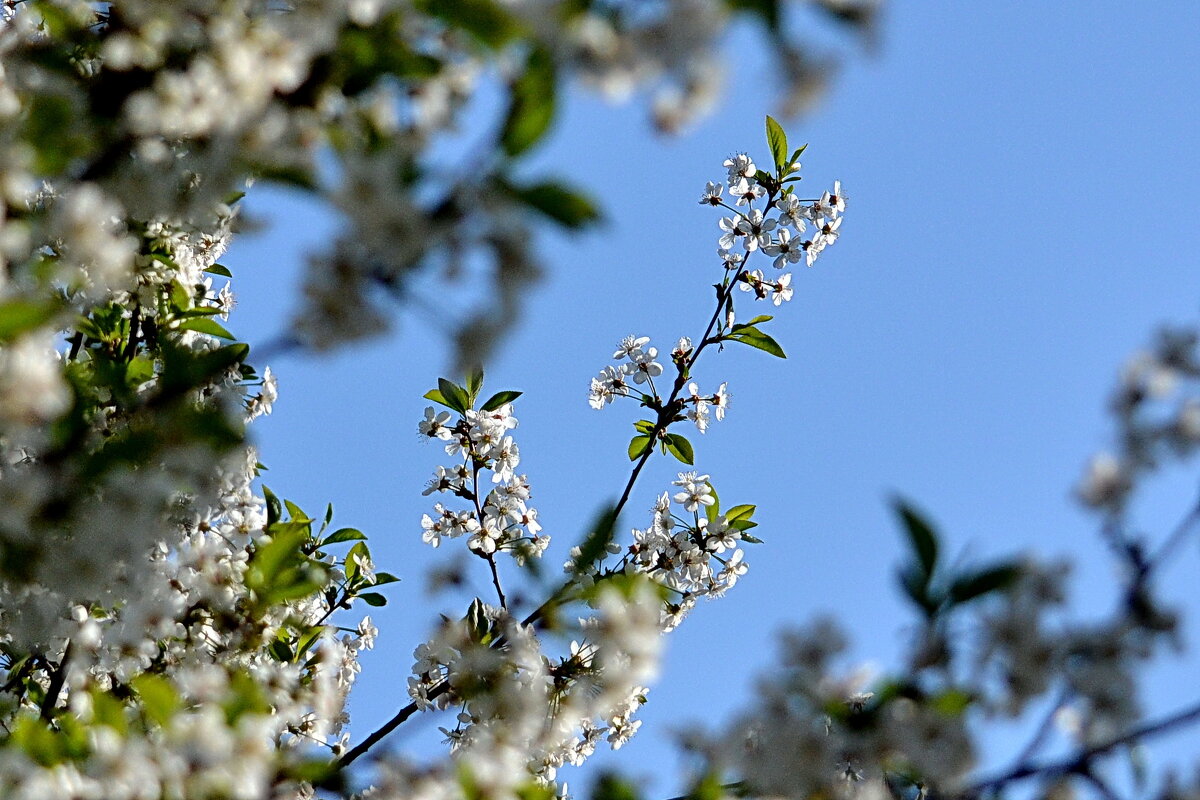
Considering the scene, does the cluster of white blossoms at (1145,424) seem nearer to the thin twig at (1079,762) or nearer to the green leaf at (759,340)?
the thin twig at (1079,762)

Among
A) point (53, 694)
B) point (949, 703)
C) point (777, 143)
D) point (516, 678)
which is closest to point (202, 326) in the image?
point (53, 694)

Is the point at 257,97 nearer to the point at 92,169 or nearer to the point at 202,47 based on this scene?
the point at 202,47

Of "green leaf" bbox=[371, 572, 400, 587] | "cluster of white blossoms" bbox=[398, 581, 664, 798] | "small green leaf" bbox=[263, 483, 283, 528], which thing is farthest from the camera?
"green leaf" bbox=[371, 572, 400, 587]

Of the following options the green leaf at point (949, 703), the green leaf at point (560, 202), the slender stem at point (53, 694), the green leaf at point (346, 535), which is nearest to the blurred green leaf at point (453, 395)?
the green leaf at point (346, 535)

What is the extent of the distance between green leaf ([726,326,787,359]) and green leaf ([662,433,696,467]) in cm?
56

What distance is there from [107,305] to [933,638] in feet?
10.2

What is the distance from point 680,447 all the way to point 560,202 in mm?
3000

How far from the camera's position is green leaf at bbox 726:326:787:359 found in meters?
4.50

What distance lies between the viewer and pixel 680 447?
4539 millimetres

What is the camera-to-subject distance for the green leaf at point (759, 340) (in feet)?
14.8

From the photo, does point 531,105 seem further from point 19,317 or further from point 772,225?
point 772,225

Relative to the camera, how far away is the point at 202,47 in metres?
1.83

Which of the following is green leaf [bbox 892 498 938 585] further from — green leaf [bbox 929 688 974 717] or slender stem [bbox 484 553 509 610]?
slender stem [bbox 484 553 509 610]

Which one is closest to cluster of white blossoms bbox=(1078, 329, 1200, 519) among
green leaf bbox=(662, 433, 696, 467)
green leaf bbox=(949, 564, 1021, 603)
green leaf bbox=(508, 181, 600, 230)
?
green leaf bbox=(949, 564, 1021, 603)
